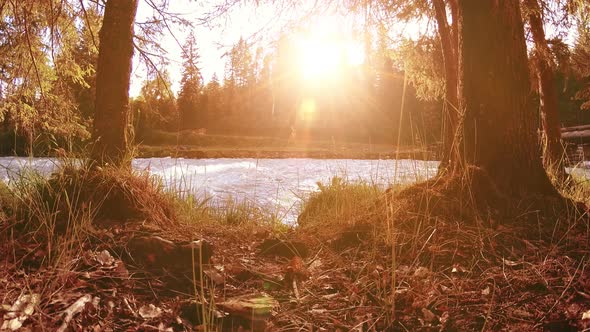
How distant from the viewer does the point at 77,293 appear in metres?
2.06

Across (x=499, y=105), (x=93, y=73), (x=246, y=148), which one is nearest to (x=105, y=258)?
(x=499, y=105)

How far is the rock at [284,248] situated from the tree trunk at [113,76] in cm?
158

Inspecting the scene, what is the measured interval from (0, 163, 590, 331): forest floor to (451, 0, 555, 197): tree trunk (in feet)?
1.42

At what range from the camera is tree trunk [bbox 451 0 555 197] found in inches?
140

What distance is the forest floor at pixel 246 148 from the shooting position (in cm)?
2526

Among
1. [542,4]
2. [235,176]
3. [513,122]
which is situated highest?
[542,4]

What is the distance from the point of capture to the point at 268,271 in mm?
2896

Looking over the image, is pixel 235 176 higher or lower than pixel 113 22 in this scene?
lower

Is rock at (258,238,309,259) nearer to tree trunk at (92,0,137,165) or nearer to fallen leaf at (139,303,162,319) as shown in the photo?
fallen leaf at (139,303,162,319)

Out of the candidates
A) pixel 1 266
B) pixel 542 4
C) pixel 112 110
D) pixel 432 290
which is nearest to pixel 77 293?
pixel 1 266

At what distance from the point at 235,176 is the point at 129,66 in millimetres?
10487

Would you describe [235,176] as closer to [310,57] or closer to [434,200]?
[310,57]

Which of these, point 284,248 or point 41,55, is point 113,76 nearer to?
point 284,248

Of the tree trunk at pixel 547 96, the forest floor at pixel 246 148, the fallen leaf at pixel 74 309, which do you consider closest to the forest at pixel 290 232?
the fallen leaf at pixel 74 309
